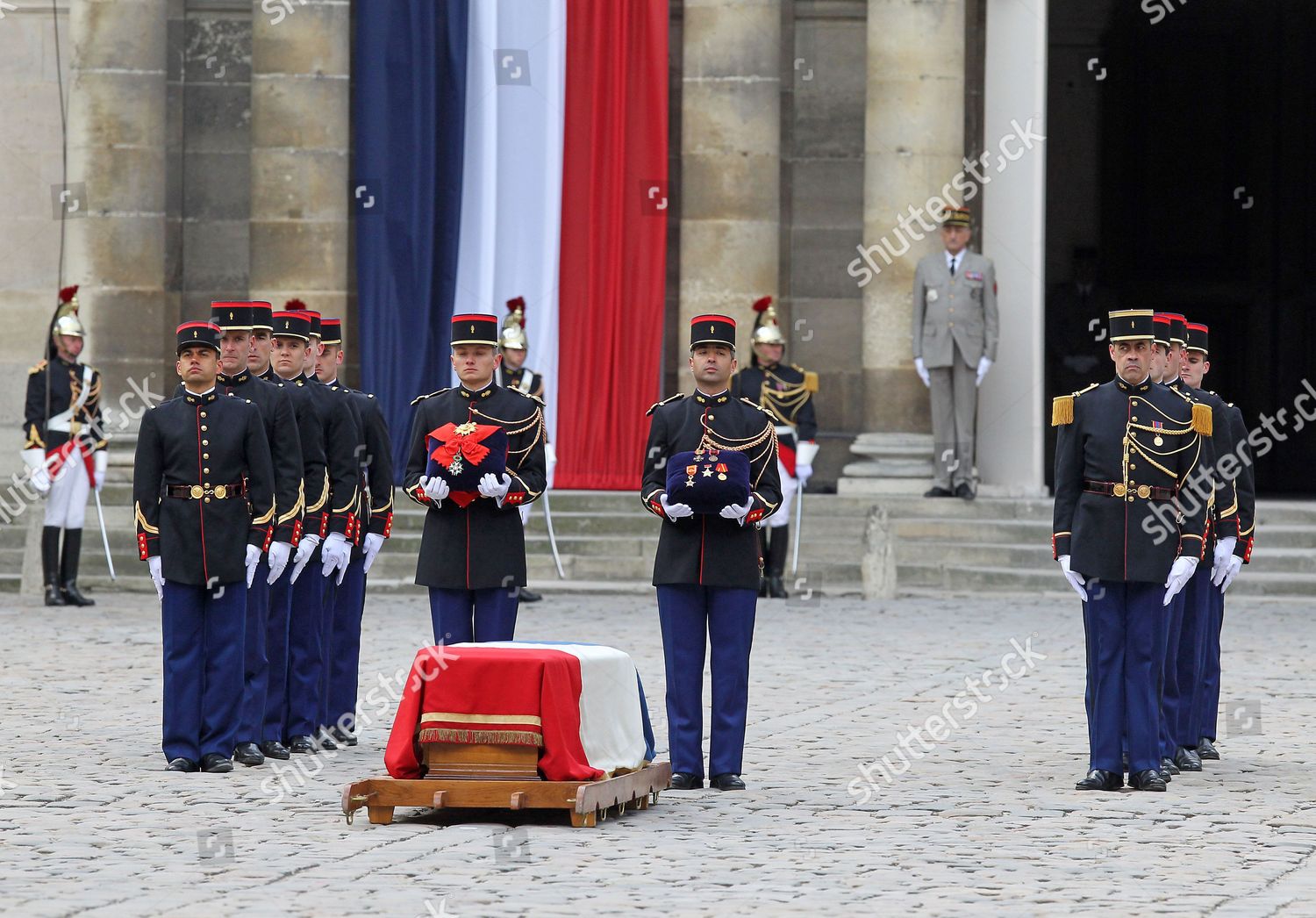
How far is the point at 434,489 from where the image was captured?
10.3m

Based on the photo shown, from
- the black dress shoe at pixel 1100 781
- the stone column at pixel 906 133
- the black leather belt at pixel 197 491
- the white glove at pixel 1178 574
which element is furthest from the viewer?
the stone column at pixel 906 133

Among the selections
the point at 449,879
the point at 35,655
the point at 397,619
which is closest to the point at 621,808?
the point at 449,879

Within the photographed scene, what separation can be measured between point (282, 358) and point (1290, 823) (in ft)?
17.3

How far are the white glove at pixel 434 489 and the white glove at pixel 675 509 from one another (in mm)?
962

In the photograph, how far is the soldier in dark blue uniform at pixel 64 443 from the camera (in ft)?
61.2

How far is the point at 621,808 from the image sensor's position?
9.06m

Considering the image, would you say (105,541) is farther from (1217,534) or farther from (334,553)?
(1217,534)

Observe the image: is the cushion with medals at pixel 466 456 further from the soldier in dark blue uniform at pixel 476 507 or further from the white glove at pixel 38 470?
the white glove at pixel 38 470

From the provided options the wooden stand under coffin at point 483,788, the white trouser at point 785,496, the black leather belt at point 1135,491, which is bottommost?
the wooden stand under coffin at point 483,788

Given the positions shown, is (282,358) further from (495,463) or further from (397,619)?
(397,619)

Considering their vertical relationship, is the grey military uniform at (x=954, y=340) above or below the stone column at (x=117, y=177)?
below

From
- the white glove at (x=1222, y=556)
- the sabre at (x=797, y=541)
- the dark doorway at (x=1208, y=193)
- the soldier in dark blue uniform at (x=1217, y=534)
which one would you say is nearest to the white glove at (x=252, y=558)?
the soldier in dark blue uniform at (x=1217, y=534)

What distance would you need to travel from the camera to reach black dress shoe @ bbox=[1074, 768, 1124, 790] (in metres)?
9.87

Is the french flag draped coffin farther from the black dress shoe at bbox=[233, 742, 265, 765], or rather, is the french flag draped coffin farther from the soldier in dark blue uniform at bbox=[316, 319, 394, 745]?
the soldier in dark blue uniform at bbox=[316, 319, 394, 745]
